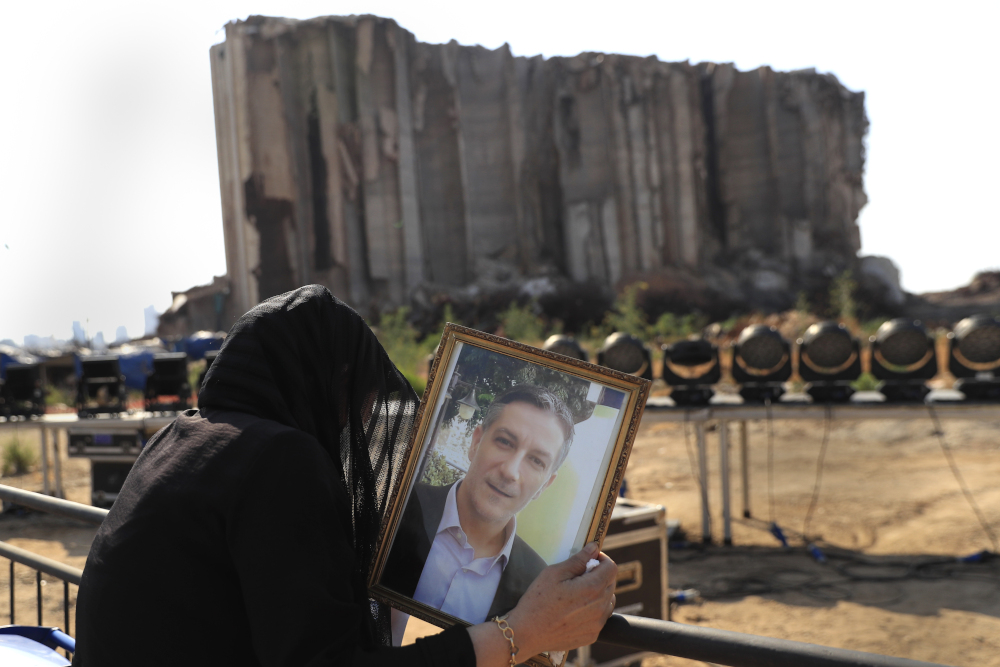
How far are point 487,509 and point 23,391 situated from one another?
10.6m

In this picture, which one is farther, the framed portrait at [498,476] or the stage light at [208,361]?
the stage light at [208,361]

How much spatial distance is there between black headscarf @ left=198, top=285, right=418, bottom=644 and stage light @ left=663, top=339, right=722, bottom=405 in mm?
6114

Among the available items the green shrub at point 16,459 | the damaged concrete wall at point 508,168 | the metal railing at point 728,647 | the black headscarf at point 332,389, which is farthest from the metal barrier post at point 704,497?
the damaged concrete wall at point 508,168

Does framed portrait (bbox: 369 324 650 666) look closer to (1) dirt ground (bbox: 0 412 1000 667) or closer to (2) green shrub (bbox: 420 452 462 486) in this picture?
(2) green shrub (bbox: 420 452 462 486)

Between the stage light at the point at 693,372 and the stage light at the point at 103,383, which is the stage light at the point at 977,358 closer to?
the stage light at the point at 693,372

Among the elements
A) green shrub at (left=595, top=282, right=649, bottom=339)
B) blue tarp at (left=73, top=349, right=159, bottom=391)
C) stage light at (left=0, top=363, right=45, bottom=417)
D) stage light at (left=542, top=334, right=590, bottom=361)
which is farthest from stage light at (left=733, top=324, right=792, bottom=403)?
blue tarp at (left=73, top=349, right=159, bottom=391)

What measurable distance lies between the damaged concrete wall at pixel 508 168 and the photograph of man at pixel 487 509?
30.3m

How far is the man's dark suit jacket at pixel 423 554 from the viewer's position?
128 centimetres

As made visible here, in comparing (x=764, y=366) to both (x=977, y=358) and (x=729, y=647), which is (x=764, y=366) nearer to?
(x=977, y=358)

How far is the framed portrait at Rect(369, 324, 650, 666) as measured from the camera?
1.28 meters

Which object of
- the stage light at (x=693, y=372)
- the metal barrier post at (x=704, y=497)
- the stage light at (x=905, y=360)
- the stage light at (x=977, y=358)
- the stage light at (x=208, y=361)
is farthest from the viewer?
the metal barrier post at (x=704, y=497)

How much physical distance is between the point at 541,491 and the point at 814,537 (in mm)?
7228

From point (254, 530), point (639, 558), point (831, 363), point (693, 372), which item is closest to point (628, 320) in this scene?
point (693, 372)

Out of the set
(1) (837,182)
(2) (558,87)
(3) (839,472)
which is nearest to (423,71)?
(2) (558,87)
